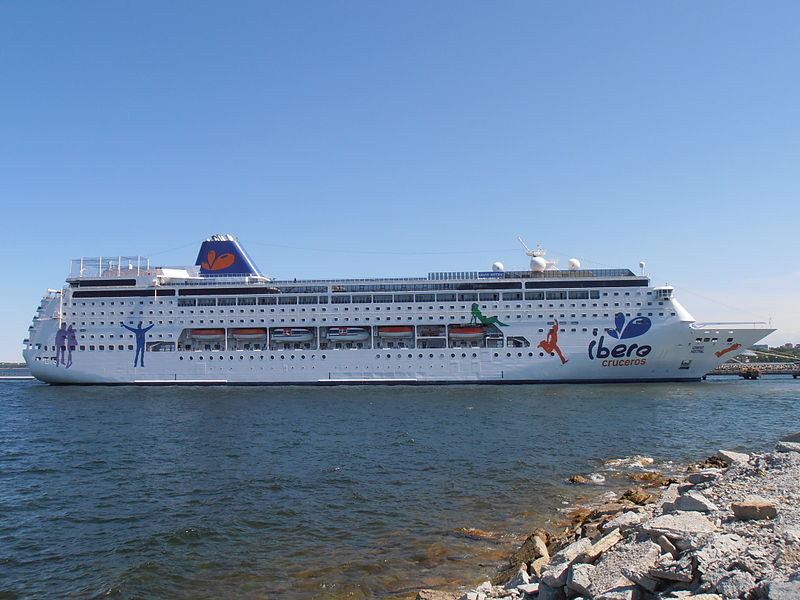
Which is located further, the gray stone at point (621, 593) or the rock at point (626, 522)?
the rock at point (626, 522)

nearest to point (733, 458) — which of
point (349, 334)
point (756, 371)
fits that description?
point (349, 334)

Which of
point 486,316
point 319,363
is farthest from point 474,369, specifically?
point 319,363

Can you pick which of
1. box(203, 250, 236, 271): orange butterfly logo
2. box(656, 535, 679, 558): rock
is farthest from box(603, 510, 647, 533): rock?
box(203, 250, 236, 271): orange butterfly logo

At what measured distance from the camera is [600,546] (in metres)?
7.49

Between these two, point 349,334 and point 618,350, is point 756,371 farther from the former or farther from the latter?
point 349,334

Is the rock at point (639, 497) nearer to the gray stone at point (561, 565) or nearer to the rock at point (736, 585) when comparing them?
the gray stone at point (561, 565)

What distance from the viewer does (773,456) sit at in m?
12.5

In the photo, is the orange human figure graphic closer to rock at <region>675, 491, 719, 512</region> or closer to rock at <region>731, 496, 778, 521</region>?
rock at <region>675, 491, 719, 512</region>

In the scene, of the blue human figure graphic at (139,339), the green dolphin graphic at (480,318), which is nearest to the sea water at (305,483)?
the green dolphin graphic at (480,318)

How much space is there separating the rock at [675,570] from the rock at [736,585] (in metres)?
0.40

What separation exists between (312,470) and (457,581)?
24.6 ft

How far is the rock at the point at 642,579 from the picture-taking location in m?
5.62

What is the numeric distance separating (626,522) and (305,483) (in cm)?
775

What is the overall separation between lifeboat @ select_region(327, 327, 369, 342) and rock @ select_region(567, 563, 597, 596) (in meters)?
33.3
